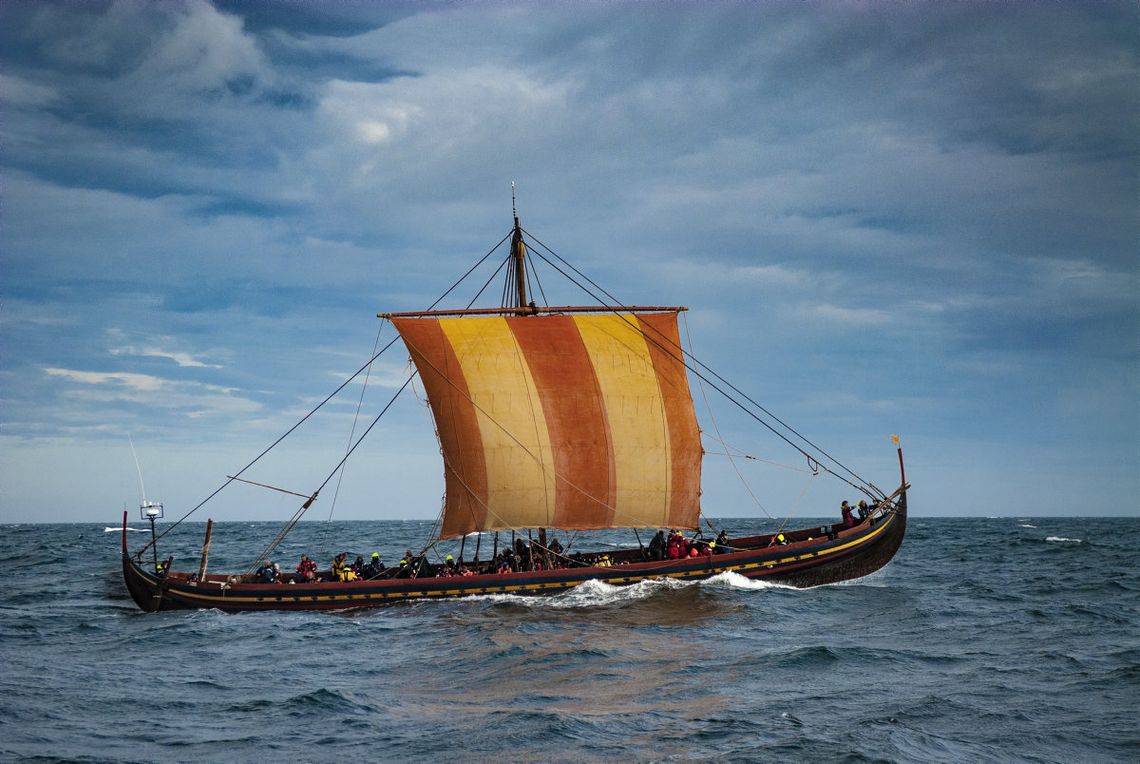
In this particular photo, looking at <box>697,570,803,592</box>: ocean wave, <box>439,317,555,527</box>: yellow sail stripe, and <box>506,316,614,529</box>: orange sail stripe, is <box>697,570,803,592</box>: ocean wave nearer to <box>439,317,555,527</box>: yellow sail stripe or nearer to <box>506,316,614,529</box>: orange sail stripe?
<box>506,316,614,529</box>: orange sail stripe

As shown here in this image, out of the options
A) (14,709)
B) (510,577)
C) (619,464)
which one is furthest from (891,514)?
(14,709)

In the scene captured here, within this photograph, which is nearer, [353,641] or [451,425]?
[353,641]

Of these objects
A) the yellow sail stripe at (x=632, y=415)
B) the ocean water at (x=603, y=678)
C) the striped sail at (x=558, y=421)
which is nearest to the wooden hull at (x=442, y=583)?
the ocean water at (x=603, y=678)

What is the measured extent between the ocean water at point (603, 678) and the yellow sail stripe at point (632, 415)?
4.60 metres

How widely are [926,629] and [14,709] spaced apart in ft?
75.2

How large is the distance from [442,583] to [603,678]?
12984 millimetres

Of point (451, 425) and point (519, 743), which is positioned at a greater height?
point (451, 425)

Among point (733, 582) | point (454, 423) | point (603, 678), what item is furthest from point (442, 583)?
point (603, 678)

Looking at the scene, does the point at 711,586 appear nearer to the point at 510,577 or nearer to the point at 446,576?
the point at 510,577

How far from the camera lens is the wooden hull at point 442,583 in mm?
32875

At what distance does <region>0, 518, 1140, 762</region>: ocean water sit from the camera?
16.4 meters

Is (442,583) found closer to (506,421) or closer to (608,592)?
(608,592)

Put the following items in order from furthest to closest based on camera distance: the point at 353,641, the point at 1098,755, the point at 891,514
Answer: the point at 891,514 → the point at 353,641 → the point at 1098,755

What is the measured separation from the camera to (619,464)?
3725 cm
